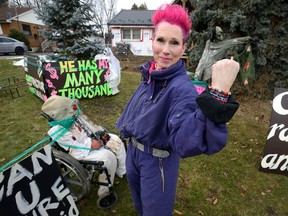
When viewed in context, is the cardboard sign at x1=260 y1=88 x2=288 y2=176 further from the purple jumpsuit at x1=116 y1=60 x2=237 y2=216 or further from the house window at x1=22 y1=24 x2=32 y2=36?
the house window at x1=22 y1=24 x2=32 y2=36

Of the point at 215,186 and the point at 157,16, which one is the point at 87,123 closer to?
the point at 157,16

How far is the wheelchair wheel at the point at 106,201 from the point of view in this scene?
2430 mm

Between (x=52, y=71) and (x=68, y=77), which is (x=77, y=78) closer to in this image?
(x=68, y=77)

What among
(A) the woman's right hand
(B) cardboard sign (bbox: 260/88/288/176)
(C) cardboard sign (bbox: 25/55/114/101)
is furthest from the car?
(A) the woman's right hand

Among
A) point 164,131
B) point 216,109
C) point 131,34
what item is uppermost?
point 131,34

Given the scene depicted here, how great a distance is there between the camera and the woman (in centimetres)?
79

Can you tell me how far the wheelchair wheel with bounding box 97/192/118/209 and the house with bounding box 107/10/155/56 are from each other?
16308mm

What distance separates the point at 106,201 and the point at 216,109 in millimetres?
2270

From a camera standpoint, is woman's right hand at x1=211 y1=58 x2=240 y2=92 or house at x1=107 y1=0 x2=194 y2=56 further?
house at x1=107 y1=0 x2=194 y2=56

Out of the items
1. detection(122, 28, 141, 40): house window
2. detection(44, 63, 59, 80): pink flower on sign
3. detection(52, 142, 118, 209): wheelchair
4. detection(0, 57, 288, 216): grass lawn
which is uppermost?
detection(122, 28, 141, 40): house window

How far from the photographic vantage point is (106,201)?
8.10ft

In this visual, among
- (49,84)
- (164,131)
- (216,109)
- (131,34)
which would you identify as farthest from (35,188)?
(131,34)

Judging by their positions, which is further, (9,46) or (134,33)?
(134,33)

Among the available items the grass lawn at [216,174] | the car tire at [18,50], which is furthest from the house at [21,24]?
the grass lawn at [216,174]
